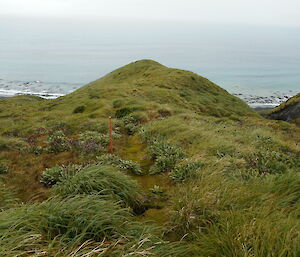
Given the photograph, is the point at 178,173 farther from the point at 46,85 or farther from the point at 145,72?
the point at 46,85

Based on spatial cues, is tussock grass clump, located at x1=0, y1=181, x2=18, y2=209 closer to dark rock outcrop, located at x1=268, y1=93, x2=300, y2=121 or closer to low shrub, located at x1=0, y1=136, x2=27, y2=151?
low shrub, located at x1=0, y1=136, x2=27, y2=151

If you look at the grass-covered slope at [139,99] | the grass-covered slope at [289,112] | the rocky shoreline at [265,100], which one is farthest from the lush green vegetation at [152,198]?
the rocky shoreline at [265,100]

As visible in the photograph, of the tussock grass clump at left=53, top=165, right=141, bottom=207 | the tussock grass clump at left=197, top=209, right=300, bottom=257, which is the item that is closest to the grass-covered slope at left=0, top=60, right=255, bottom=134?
the tussock grass clump at left=53, top=165, right=141, bottom=207

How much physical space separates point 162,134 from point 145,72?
43.5 meters

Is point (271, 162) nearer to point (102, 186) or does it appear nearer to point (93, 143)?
point (102, 186)

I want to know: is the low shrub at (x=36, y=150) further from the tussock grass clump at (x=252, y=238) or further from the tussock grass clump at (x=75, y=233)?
the tussock grass clump at (x=252, y=238)

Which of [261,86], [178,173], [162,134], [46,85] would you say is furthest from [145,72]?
[261,86]

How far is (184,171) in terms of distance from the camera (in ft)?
21.5

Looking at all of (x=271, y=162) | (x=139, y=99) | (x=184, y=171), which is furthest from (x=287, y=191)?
(x=139, y=99)

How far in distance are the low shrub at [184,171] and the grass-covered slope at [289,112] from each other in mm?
45518

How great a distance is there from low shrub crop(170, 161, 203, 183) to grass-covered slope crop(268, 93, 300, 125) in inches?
1792

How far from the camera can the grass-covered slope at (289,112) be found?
48094 mm

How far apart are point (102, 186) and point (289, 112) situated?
52188mm

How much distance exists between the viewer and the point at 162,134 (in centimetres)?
1088
